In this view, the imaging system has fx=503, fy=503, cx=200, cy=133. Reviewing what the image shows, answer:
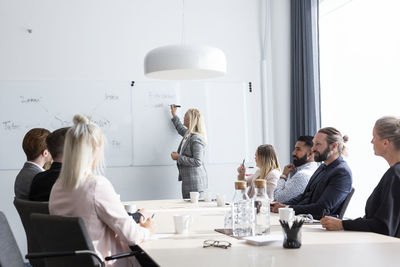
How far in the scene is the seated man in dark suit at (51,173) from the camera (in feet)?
10.1

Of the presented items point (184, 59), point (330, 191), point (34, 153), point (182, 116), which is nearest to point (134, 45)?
point (182, 116)

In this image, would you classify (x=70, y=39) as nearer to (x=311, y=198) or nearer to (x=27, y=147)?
(x=27, y=147)

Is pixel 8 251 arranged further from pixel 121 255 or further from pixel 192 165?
pixel 192 165

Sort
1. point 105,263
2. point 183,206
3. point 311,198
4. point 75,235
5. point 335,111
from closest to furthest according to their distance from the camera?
point 75,235, point 105,263, point 311,198, point 183,206, point 335,111

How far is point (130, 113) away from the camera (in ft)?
19.9

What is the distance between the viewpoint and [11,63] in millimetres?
5789

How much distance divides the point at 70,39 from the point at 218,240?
4.14m

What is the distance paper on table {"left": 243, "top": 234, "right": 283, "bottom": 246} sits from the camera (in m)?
2.32

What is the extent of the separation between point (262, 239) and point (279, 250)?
0.57ft

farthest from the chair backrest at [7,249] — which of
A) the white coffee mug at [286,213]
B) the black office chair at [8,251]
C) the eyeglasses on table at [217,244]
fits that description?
the white coffee mug at [286,213]

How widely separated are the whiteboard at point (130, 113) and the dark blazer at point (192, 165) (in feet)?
1.72

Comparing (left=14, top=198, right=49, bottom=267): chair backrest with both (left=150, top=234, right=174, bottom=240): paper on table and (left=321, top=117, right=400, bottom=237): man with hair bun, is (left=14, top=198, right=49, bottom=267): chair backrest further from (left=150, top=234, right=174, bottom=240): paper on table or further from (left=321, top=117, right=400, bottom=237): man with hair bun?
(left=321, top=117, right=400, bottom=237): man with hair bun

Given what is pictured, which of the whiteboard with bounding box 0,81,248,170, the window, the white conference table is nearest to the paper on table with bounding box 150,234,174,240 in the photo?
the white conference table

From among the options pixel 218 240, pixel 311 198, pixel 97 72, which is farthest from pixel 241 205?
pixel 97 72
